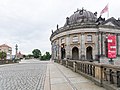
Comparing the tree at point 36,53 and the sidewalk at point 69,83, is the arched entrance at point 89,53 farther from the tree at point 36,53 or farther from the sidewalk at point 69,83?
the tree at point 36,53

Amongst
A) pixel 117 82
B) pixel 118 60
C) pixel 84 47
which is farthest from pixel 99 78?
pixel 118 60

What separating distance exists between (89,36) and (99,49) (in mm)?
5053

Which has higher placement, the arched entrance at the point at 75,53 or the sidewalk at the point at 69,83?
the arched entrance at the point at 75,53

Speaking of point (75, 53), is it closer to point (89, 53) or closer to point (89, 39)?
point (89, 53)

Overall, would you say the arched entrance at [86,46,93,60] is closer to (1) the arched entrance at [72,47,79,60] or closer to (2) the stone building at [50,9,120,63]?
(2) the stone building at [50,9,120,63]

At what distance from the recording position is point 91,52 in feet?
167

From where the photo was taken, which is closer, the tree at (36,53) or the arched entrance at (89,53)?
the arched entrance at (89,53)

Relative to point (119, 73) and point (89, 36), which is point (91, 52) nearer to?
Result: point (89, 36)

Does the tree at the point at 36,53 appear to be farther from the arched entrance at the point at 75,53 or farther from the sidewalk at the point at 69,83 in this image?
the sidewalk at the point at 69,83

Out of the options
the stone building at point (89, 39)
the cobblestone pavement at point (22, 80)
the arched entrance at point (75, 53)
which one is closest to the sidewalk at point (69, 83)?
the cobblestone pavement at point (22, 80)

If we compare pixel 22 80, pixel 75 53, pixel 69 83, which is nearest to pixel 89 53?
pixel 75 53

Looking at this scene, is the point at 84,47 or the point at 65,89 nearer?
the point at 65,89

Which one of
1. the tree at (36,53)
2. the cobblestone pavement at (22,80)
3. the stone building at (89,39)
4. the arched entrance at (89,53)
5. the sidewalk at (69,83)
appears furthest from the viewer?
the tree at (36,53)

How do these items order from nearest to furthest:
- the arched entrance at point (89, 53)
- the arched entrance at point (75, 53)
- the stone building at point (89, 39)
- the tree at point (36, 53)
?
1. the stone building at point (89, 39)
2. the arched entrance at point (89, 53)
3. the arched entrance at point (75, 53)
4. the tree at point (36, 53)
